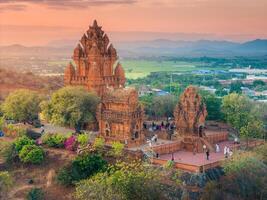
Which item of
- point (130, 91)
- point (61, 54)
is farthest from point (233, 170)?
point (61, 54)

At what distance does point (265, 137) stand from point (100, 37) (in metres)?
15.8

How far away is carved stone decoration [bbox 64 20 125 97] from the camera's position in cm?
4558

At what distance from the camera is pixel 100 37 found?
4662 cm

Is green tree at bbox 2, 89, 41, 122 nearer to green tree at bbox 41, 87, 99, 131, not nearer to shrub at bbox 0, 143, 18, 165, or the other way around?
green tree at bbox 41, 87, 99, 131

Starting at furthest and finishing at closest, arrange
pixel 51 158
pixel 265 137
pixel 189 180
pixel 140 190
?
pixel 265 137 < pixel 51 158 < pixel 189 180 < pixel 140 190

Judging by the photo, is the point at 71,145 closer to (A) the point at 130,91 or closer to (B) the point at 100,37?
(A) the point at 130,91

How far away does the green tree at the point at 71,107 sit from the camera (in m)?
41.1

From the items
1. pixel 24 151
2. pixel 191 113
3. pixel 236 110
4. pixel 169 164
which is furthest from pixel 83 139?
pixel 236 110

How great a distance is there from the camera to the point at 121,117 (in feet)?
127

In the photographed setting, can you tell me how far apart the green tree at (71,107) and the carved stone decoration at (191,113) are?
690 cm

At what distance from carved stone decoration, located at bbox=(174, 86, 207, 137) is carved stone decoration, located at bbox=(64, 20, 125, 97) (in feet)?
27.3

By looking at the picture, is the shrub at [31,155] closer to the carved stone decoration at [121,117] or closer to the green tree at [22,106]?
the carved stone decoration at [121,117]

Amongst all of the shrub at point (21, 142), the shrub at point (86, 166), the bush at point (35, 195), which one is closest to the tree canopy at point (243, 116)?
the shrub at point (86, 166)

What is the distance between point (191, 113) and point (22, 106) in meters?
13.9
